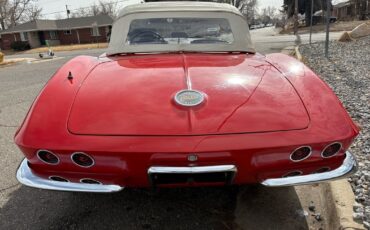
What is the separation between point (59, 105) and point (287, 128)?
1.41 m

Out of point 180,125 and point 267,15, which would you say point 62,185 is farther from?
point 267,15

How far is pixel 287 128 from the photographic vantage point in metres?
1.97

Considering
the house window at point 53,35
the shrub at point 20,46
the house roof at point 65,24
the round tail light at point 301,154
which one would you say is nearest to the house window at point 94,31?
the house roof at point 65,24

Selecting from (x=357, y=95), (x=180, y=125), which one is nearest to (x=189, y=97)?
(x=180, y=125)

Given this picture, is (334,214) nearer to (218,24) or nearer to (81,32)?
(218,24)

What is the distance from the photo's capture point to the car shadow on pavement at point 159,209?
8.07 feet

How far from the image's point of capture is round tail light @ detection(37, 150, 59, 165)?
6.47 feet

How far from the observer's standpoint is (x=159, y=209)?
265 centimetres

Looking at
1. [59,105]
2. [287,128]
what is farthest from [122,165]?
[287,128]

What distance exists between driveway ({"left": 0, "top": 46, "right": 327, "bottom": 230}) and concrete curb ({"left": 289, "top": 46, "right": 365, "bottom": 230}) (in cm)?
10

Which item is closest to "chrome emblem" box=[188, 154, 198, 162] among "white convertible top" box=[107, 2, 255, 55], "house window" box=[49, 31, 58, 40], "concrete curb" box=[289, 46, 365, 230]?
"concrete curb" box=[289, 46, 365, 230]

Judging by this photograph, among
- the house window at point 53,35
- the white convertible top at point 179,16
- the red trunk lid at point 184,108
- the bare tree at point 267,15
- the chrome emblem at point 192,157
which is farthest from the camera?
the bare tree at point 267,15

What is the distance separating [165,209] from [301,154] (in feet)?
3.90

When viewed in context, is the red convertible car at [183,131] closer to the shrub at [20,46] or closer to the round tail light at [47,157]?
the round tail light at [47,157]
